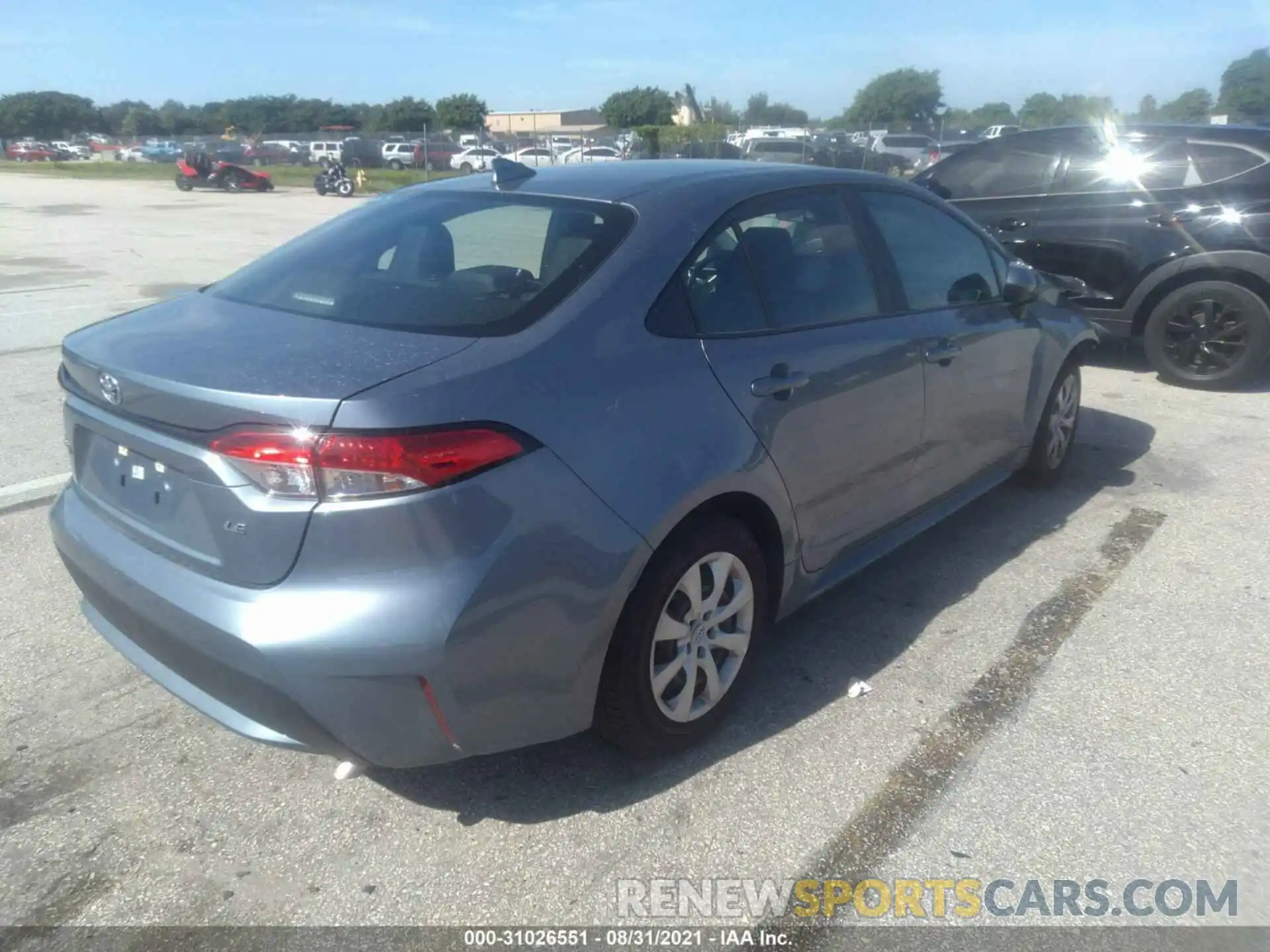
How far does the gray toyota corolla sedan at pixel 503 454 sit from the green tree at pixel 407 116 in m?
73.6

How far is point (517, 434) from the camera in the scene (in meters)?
2.41

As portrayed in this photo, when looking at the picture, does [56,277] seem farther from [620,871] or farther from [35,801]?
[620,871]

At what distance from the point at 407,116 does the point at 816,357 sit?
7910 centimetres

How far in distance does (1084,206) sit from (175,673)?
7160 millimetres

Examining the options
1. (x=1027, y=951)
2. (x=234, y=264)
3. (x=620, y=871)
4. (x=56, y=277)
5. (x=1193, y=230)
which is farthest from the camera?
(x=234, y=264)

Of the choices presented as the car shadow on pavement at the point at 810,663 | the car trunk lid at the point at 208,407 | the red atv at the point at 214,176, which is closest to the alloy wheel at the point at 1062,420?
the car shadow on pavement at the point at 810,663

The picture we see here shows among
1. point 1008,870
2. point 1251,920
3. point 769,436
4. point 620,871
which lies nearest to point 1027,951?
point 1008,870

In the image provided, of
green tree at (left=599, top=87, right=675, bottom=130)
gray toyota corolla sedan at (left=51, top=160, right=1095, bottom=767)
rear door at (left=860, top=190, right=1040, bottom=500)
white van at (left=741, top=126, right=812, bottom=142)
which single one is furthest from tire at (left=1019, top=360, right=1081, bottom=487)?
green tree at (left=599, top=87, right=675, bottom=130)

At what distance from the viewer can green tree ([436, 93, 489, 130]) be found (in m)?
70.7

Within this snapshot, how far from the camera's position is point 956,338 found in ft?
13.2

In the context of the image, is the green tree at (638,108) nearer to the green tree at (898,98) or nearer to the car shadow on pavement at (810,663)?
the green tree at (898,98)

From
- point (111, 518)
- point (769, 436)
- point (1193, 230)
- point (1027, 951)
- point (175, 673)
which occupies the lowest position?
point (1027, 951)

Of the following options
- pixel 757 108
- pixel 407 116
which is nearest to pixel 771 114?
pixel 757 108

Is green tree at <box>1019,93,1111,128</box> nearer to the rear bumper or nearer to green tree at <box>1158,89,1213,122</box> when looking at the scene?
green tree at <box>1158,89,1213,122</box>
